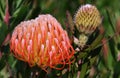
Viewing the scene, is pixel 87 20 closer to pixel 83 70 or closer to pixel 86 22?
pixel 86 22

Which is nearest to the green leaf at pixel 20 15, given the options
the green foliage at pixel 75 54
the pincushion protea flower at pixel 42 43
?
the green foliage at pixel 75 54

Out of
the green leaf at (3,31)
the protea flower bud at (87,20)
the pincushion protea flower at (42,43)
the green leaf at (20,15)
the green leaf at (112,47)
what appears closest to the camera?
the pincushion protea flower at (42,43)

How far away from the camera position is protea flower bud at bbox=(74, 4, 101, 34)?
261 cm

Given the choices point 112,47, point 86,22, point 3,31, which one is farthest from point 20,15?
point 112,47

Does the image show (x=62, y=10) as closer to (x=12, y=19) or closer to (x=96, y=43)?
(x=12, y=19)

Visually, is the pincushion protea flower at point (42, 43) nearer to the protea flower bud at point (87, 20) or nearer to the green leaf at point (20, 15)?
the protea flower bud at point (87, 20)

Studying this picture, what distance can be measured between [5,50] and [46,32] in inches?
27.6

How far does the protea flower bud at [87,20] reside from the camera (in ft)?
8.55

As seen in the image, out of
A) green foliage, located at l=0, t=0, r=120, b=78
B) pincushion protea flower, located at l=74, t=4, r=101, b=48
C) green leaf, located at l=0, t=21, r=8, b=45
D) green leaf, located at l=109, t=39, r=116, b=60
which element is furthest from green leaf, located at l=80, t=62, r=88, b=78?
green leaf, located at l=109, t=39, r=116, b=60

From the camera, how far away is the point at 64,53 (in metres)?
2.52

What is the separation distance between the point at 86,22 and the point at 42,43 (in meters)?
0.28

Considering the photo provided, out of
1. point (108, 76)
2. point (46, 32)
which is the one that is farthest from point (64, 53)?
point (108, 76)

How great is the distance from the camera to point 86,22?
8.56 ft

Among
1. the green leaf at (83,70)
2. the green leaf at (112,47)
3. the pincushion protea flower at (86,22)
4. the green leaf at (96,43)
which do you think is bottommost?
the green leaf at (112,47)
